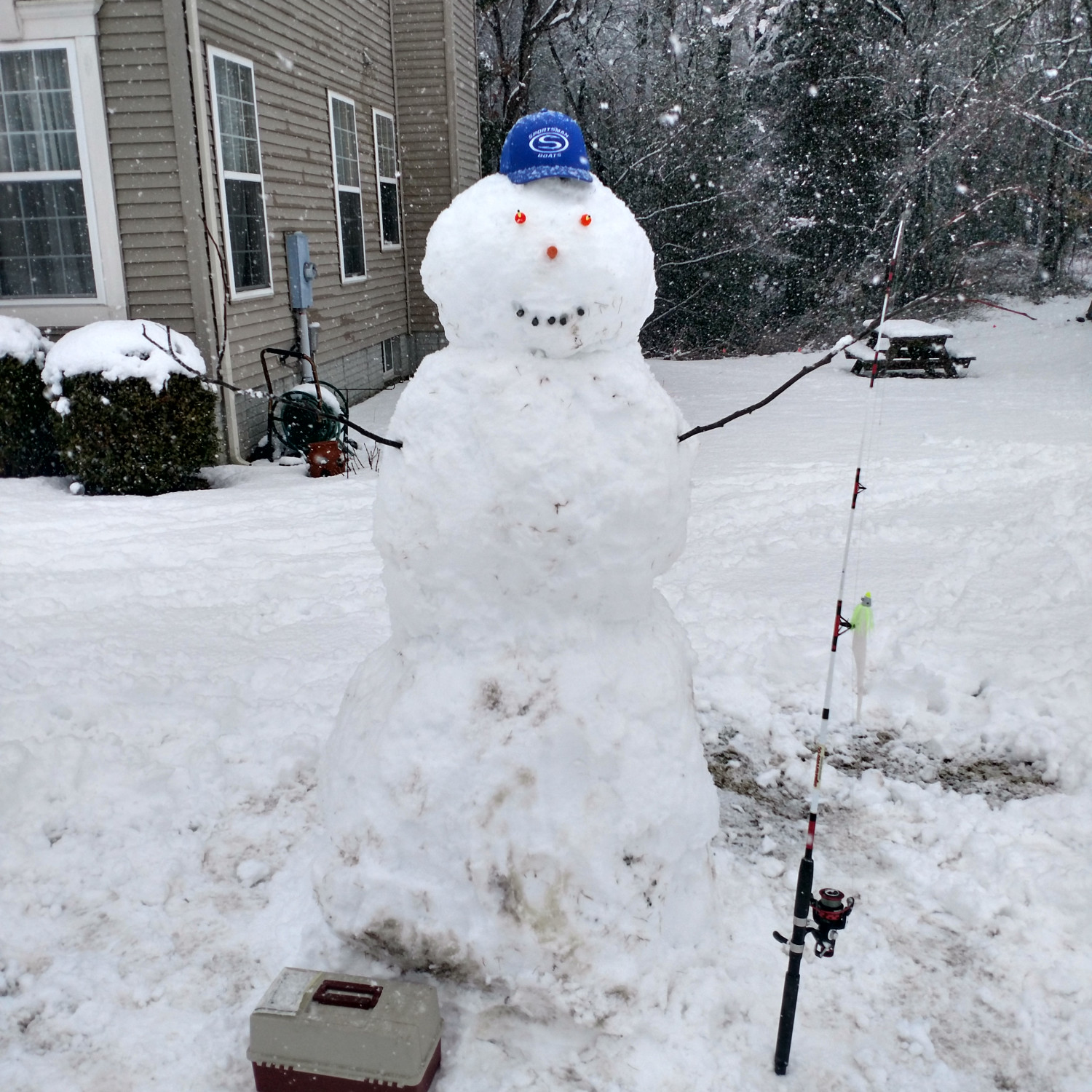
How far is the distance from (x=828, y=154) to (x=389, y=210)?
1204cm

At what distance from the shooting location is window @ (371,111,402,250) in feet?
47.2

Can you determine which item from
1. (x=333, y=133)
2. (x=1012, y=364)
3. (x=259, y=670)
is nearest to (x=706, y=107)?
(x=1012, y=364)

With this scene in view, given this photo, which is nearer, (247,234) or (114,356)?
(114,356)

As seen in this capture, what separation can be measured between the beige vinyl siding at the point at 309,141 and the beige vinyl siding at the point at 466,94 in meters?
1.60

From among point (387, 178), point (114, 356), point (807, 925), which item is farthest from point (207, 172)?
point (807, 925)

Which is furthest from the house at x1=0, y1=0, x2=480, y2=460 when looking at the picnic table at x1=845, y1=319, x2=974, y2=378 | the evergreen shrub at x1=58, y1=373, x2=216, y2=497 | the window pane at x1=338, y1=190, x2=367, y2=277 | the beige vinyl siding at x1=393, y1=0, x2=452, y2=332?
the picnic table at x1=845, y1=319, x2=974, y2=378

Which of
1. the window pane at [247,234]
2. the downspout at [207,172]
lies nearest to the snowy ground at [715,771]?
the downspout at [207,172]

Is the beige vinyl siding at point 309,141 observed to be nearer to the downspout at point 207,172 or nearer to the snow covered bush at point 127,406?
the downspout at point 207,172

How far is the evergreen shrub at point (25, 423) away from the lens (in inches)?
322

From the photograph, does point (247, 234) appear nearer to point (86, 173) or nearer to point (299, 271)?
point (299, 271)

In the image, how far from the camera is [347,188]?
12914mm

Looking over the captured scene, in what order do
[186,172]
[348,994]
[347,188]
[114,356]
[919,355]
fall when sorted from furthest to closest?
[919,355] → [347,188] → [186,172] → [114,356] → [348,994]

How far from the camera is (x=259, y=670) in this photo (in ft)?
16.9

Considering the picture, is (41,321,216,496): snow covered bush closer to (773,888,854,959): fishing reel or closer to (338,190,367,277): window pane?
(338,190,367,277): window pane
